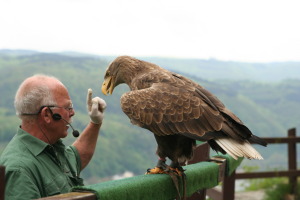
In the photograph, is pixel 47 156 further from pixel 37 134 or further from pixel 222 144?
pixel 222 144

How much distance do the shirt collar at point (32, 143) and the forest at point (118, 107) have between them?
169ft

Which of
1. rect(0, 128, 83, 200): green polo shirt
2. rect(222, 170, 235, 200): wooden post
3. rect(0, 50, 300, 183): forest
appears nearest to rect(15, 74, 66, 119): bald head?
rect(0, 128, 83, 200): green polo shirt

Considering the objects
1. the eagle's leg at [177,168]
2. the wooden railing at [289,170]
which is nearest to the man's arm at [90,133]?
the eagle's leg at [177,168]

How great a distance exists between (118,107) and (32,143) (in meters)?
70.2

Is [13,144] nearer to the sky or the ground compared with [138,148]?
nearer to the sky

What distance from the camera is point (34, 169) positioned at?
3.11 metres

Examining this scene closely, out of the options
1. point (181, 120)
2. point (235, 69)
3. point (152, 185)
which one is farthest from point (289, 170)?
point (235, 69)

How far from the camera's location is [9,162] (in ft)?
9.85

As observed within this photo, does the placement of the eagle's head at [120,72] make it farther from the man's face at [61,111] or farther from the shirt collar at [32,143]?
the shirt collar at [32,143]

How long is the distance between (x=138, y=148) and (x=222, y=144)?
75384 mm

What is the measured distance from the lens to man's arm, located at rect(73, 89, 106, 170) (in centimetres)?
414

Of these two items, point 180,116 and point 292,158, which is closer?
point 180,116

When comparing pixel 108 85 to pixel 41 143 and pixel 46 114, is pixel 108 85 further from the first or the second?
pixel 41 143

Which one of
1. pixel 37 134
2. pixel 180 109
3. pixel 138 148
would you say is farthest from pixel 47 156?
pixel 138 148
